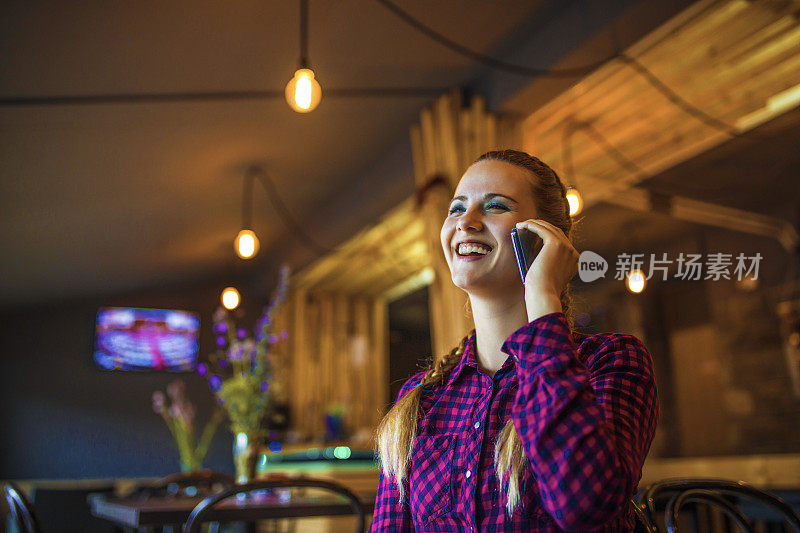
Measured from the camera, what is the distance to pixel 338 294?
8594 millimetres

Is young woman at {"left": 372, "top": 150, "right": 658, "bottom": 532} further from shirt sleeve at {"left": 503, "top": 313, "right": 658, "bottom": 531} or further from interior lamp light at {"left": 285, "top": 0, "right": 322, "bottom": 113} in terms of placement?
interior lamp light at {"left": 285, "top": 0, "right": 322, "bottom": 113}

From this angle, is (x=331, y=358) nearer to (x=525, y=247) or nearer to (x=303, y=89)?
(x=303, y=89)

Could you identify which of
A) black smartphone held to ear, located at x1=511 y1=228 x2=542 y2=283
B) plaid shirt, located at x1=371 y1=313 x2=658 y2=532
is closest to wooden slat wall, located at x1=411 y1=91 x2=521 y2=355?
plaid shirt, located at x1=371 y1=313 x2=658 y2=532

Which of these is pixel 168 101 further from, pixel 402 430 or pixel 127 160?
pixel 402 430

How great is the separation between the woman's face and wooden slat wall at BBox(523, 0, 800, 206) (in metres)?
2.29

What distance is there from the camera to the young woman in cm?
89

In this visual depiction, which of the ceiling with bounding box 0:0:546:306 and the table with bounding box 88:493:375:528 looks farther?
the ceiling with bounding box 0:0:546:306

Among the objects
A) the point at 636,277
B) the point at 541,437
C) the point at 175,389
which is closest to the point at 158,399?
the point at 175,389

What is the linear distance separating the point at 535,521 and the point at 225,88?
3.52 m

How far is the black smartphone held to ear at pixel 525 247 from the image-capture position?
1.08 metres

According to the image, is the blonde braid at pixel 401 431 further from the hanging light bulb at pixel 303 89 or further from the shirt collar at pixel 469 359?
the hanging light bulb at pixel 303 89

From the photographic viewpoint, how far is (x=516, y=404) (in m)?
0.97

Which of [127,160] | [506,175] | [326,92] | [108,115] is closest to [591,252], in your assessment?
[506,175]

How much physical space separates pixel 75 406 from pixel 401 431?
8169 millimetres
